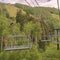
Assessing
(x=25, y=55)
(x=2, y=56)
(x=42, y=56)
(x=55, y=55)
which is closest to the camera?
(x=55, y=55)

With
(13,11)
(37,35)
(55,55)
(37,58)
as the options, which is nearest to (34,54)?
(37,58)

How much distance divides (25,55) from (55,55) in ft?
8.91

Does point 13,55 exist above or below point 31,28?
below

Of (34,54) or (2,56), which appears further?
(34,54)

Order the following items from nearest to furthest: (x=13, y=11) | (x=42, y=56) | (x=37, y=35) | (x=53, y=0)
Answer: (x=42, y=56)
(x=37, y=35)
(x=13, y=11)
(x=53, y=0)

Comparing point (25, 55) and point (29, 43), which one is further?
point (25, 55)

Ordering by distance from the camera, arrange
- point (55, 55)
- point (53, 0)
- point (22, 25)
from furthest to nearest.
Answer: point (53, 0) < point (22, 25) < point (55, 55)

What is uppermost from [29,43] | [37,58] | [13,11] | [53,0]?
[53,0]

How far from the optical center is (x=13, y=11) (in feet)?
143

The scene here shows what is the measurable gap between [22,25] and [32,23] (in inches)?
156

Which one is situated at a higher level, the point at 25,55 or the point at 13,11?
the point at 13,11

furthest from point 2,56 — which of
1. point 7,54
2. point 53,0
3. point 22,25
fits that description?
point 53,0

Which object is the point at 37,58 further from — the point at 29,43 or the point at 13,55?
the point at 29,43

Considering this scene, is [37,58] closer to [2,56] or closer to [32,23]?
[2,56]
